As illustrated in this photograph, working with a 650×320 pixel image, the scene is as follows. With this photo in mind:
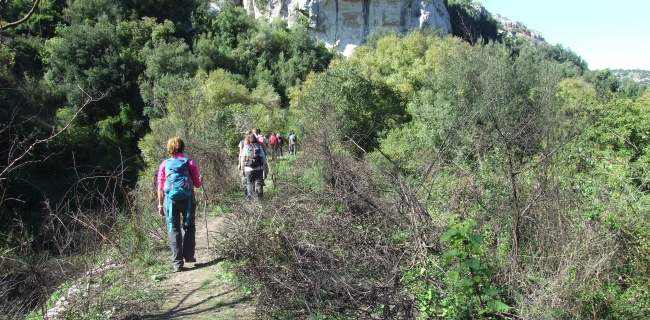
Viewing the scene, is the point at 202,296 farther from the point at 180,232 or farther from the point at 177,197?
the point at 177,197

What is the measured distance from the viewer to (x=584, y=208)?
4.96 meters

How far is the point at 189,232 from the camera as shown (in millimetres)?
4691

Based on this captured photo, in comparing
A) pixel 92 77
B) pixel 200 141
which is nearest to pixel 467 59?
pixel 200 141

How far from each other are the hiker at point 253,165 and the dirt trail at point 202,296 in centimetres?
220

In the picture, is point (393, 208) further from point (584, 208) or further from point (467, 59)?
point (467, 59)

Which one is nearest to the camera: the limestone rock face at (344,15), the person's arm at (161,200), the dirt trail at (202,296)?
the dirt trail at (202,296)

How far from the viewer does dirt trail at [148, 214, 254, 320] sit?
12.0 feet

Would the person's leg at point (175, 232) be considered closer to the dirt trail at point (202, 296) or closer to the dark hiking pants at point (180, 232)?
the dark hiking pants at point (180, 232)

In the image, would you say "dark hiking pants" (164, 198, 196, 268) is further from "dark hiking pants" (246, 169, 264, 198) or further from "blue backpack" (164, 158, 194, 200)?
"dark hiking pants" (246, 169, 264, 198)

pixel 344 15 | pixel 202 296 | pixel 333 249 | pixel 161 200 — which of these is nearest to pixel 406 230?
pixel 333 249

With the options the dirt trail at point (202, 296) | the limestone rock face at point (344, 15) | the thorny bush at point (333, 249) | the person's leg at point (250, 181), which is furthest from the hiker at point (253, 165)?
the limestone rock face at point (344, 15)

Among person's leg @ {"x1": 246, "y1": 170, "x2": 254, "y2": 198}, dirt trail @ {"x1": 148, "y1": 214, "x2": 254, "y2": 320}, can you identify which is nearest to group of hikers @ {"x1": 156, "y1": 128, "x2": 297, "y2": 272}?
dirt trail @ {"x1": 148, "y1": 214, "x2": 254, "y2": 320}

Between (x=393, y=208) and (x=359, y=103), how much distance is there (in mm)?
13664

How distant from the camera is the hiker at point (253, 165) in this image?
6.92m
